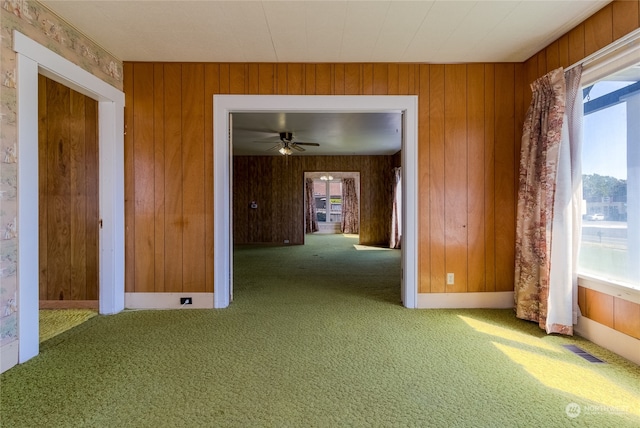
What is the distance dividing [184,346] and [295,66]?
8.84ft

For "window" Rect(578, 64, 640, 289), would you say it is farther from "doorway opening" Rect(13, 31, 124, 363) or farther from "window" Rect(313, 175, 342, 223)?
"window" Rect(313, 175, 342, 223)

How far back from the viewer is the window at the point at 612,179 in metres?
2.09

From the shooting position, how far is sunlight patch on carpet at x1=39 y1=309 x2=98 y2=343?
2.56m

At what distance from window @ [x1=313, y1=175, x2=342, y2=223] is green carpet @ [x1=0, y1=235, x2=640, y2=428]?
10151 millimetres

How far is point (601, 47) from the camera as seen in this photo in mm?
2211

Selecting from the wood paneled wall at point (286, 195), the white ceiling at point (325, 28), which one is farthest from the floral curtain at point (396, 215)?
the white ceiling at point (325, 28)

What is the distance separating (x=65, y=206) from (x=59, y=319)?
1114 mm

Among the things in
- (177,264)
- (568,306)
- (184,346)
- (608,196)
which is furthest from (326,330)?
(608,196)

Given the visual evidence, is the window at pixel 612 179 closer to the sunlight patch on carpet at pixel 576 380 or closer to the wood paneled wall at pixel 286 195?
the sunlight patch on carpet at pixel 576 380

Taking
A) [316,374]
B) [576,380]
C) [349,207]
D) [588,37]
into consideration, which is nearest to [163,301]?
[316,374]

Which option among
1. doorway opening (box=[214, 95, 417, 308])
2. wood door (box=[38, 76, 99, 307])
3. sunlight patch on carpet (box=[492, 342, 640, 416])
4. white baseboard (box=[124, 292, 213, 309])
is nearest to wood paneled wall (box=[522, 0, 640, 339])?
sunlight patch on carpet (box=[492, 342, 640, 416])

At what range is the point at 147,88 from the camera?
3.10 m

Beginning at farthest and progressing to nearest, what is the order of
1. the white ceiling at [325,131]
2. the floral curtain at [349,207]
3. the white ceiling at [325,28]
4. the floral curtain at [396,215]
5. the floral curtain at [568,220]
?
the floral curtain at [349,207]
the floral curtain at [396,215]
the white ceiling at [325,131]
the floral curtain at [568,220]
the white ceiling at [325,28]

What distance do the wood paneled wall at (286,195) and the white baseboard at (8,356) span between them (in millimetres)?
6774
